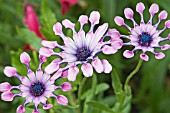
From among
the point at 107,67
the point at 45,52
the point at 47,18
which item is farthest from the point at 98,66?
the point at 47,18

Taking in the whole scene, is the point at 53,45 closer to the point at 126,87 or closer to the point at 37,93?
the point at 37,93

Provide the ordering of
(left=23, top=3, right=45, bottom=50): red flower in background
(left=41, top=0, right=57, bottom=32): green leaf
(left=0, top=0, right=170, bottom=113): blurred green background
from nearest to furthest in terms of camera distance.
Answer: (left=41, top=0, right=57, bottom=32): green leaf
(left=23, top=3, right=45, bottom=50): red flower in background
(left=0, top=0, right=170, bottom=113): blurred green background

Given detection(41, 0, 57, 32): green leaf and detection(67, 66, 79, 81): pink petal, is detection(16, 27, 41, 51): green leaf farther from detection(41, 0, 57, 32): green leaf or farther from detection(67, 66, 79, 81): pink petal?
detection(67, 66, 79, 81): pink petal

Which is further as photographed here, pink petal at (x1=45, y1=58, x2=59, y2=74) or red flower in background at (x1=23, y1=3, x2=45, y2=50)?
red flower in background at (x1=23, y1=3, x2=45, y2=50)

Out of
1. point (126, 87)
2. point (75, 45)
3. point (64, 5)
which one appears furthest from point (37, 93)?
point (64, 5)

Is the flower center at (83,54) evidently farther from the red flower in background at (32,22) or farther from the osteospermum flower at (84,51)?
the red flower in background at (32,22)

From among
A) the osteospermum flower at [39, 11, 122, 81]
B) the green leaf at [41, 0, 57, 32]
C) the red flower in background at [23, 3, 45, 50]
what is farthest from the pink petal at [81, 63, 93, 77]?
the red flower in background at [23, 3, 45, 50]

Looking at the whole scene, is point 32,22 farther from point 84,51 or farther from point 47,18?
point 84,51
